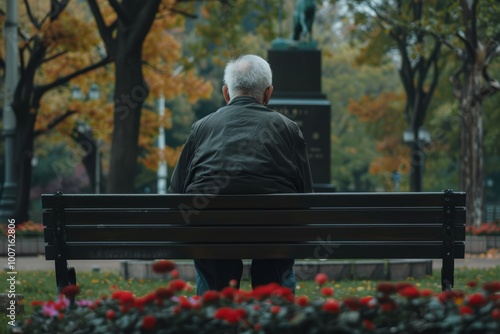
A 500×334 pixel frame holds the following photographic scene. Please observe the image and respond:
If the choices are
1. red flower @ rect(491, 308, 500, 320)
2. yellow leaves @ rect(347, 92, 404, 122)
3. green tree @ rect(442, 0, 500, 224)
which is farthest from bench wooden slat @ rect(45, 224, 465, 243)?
yellow leaves @ rect(347, 92, 404, 122)

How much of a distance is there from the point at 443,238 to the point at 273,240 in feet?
2.93

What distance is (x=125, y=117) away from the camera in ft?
65.8

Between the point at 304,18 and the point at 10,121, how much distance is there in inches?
270

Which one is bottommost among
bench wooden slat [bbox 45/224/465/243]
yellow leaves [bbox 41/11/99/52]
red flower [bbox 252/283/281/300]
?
red flower [bbox 252/283/281/300]

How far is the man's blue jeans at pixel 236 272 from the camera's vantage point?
6141 millimetres

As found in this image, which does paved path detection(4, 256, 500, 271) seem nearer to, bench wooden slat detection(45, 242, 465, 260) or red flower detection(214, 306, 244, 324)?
bench wooden slat detection(45, 242, 465, 260)

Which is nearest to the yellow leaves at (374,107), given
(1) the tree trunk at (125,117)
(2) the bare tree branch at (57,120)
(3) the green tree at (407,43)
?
(3) the green tree at (407,43)

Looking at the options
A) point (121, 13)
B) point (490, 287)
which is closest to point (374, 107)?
point (121, 13)

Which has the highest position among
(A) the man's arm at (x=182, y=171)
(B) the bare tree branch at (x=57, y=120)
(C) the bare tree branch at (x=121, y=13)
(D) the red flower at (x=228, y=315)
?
(C) the bare tree branch at (x=121, y=13)

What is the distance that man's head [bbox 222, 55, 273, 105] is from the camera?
6344mm

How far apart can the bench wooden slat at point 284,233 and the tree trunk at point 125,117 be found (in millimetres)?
13640

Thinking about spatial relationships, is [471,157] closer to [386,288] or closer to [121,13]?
[121,13]

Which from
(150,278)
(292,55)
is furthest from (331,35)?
(150,278)

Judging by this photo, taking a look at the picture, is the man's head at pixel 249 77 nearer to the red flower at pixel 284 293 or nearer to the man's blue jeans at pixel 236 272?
the man's blue jeans at pixel 236 272
